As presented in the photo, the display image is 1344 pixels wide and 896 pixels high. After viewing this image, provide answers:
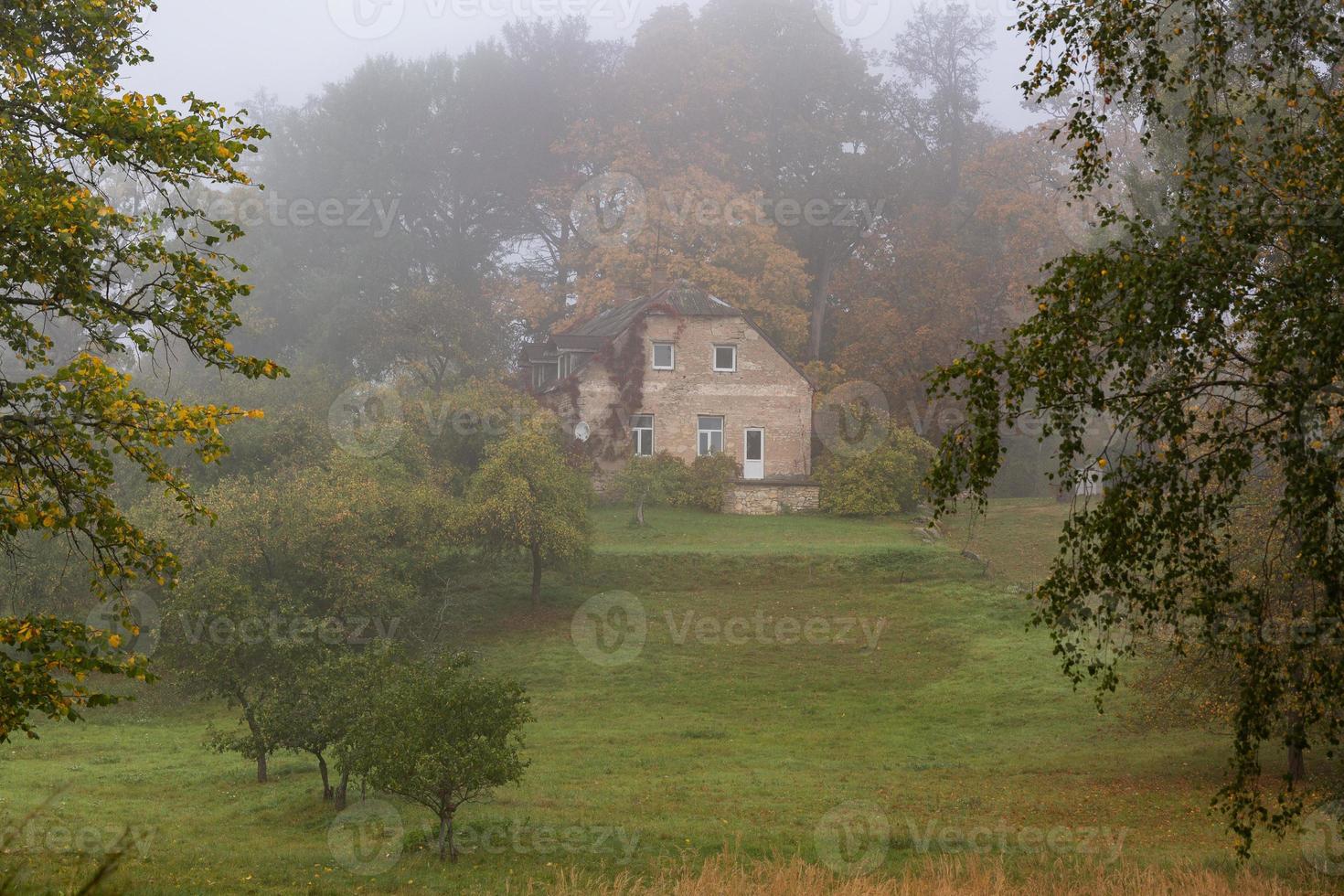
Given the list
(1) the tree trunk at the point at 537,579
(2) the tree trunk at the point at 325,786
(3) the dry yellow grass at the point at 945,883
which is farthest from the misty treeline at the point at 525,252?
(3) the dry yellow grass at the point at 945,883

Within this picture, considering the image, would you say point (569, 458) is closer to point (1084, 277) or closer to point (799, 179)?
point (799, 179)

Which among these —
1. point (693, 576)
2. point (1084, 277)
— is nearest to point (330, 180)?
point (693, 576)

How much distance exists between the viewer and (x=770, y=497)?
50656 millimetres

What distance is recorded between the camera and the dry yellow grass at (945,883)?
12617 mm

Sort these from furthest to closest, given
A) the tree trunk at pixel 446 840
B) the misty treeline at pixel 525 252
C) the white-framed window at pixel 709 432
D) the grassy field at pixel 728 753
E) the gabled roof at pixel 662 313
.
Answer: the white-framed window at pixel 709 432 < the gabled roof at pixel 662 313 < the misty treeline at pixel 525 252 < the tree trunk at pixel 446 840 < the grassy field at pixel 728 753

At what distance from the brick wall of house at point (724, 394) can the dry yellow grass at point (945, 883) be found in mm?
37987

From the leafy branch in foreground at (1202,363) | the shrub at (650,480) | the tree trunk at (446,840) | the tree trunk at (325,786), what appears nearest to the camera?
the leafy branch in foreground at (1202,363)

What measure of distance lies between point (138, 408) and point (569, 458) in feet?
129

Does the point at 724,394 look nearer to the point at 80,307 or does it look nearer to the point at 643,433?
the point at 643,433

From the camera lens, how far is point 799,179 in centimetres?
6906

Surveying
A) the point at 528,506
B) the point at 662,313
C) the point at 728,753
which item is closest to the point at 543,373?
the point at 662,313

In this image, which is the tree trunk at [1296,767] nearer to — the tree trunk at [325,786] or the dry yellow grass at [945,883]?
the dry yellow grass at [945,883]

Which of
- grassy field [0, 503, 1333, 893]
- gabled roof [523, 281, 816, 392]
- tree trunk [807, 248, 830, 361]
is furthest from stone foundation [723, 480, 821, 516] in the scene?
tree trunk [807, 248, 830, 361]

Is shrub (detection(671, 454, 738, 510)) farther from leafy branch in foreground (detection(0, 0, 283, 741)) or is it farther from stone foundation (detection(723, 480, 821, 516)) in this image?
leafy branch in foreground (detection(0, 0, 283, 741))
